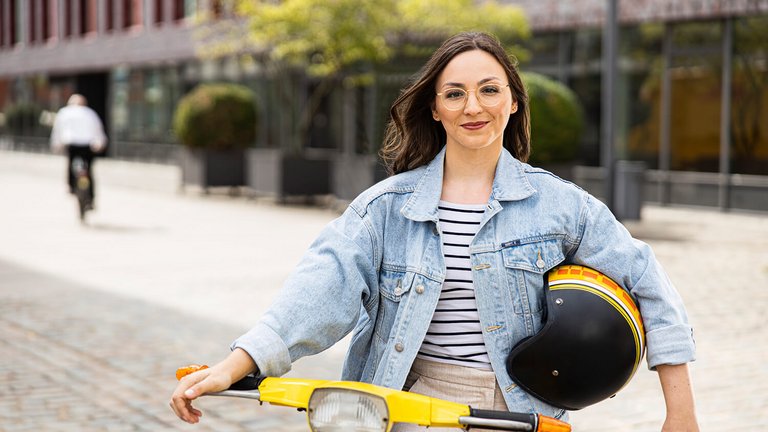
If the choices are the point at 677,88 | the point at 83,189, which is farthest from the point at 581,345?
the point at 677,88

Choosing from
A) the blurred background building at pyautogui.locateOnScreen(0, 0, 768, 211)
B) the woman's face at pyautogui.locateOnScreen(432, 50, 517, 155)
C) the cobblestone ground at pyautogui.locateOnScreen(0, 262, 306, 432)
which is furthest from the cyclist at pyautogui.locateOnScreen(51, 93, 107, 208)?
the woman's face at pyautogui.locateOnScreen(432, 50, 517, 155)

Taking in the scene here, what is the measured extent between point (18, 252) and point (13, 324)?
4686mm

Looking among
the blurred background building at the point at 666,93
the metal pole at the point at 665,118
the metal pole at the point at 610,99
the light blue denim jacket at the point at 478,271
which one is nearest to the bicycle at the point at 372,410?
the light blue denim jacket at the point at 478,271

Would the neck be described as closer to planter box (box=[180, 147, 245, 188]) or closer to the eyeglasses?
the eyeglasses

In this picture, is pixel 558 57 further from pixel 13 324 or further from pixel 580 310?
pixel 580 310

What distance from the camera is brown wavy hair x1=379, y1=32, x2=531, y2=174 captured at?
2619 millimetres

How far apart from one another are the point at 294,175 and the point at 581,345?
1814cm

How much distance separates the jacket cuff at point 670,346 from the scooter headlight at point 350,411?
2.53 feet

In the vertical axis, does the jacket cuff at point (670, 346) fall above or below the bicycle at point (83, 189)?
above

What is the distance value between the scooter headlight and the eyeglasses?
85 centimetres

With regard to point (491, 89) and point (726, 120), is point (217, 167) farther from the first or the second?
point (491, 89)

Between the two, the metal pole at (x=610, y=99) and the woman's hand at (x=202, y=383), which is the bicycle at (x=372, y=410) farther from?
the metal pole at (x=610, y=99)

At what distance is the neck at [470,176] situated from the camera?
2.70 metres

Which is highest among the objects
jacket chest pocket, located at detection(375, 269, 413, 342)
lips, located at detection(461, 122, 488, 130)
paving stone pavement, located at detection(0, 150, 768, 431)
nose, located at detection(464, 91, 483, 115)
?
nose, located at detection(464, 91, 483, 115)
